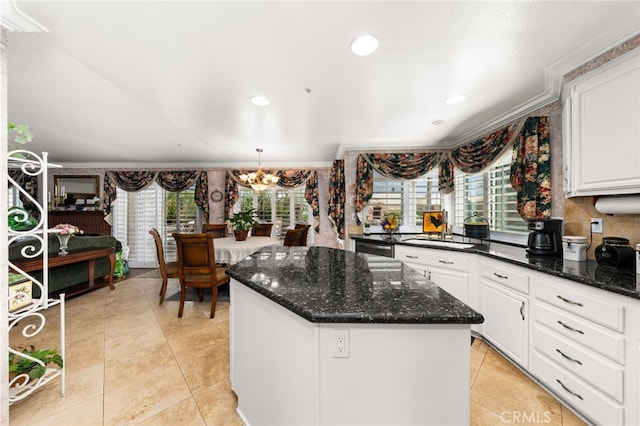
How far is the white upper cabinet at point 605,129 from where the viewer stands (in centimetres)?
149

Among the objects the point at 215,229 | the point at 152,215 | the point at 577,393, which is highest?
the point at 152,215

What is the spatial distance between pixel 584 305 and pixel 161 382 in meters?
2.84

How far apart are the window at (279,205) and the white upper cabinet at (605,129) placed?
439 cm

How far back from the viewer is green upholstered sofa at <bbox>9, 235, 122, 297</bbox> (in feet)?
10.5

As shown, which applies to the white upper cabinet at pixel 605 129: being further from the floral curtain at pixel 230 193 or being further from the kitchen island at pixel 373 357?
the floral curtain at pixel 230 193

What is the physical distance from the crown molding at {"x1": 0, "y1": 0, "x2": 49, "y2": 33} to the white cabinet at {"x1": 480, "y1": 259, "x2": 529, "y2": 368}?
3434 millimetres

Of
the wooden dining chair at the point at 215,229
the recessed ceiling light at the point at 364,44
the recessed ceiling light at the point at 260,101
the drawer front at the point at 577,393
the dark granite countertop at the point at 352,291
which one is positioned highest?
the recessed ceiling light at the point at 260,101

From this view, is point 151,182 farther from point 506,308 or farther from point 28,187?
point 506,308

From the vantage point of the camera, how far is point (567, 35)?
154 centimetres

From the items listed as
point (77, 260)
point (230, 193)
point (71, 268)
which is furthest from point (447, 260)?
point (71, 268)

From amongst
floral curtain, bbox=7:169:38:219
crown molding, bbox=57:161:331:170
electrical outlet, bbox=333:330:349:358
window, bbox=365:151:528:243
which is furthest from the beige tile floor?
floral curtain, bbox=7:169:38:219

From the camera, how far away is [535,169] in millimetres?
2338

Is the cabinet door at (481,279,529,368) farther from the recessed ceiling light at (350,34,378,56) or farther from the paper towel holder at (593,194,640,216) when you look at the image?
the recessed ceiling light at (350,34,378,56)

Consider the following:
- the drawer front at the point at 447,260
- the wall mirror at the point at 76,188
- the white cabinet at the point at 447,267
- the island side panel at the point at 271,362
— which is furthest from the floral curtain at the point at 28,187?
the drawer front at the point at 447,260
